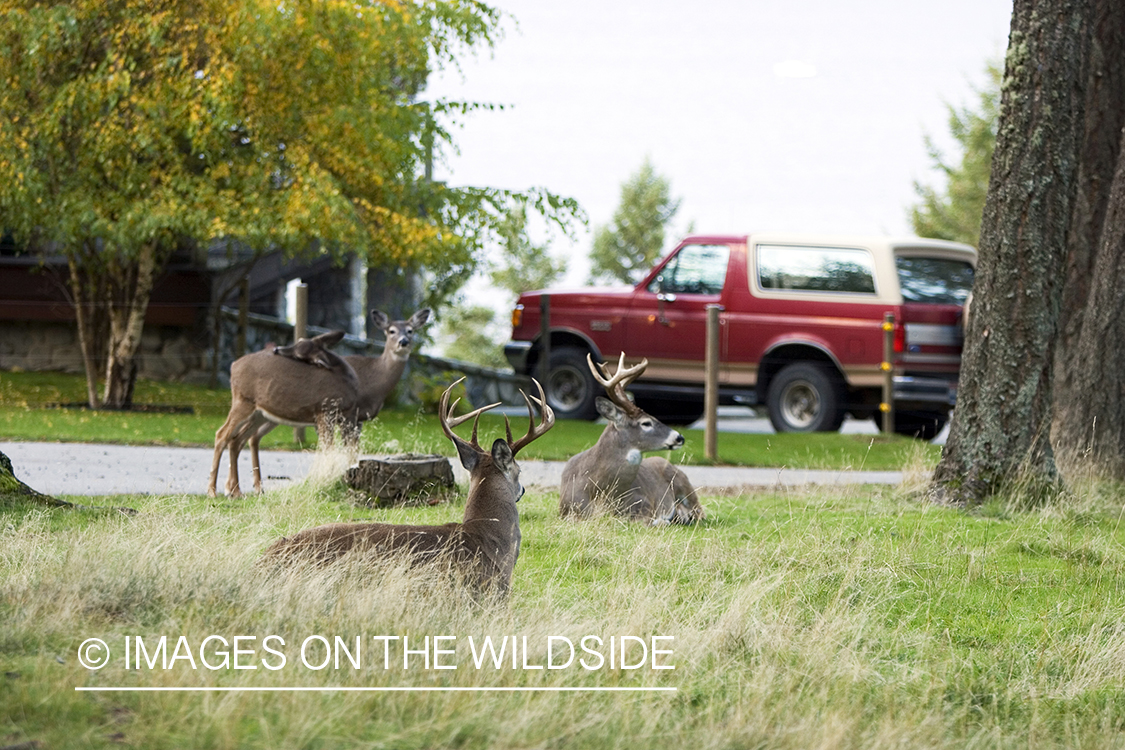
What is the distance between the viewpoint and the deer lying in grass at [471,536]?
5.52 m

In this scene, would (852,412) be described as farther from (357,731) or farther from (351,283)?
(357,731)

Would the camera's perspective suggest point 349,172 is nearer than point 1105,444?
No

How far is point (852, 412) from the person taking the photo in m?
17.7

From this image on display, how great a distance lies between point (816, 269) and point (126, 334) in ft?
30.3

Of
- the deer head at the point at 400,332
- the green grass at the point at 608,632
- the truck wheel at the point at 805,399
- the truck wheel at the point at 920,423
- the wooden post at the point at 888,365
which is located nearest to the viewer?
the green grass at the point at 608,632

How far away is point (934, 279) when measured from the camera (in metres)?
16.5

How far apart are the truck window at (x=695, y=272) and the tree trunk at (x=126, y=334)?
6903 millimetres

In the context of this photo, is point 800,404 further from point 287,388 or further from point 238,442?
point 238,442

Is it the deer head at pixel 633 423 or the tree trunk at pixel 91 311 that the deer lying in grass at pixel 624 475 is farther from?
the tree trunk at pixel 91 311

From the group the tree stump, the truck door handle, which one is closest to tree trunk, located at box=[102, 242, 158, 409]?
the truck door handle

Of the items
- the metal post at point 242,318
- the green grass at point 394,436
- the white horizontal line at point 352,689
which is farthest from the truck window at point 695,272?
the white horizontal line at point 352,689

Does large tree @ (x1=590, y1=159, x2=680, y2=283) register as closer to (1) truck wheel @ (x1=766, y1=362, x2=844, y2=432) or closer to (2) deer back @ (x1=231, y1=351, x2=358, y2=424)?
(1) truck wheel @ (x1=766, y1=362, x2=844, y2=432)

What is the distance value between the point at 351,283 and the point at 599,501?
1917cm

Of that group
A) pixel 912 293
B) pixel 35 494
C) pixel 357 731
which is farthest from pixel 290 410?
pixel 912 293
